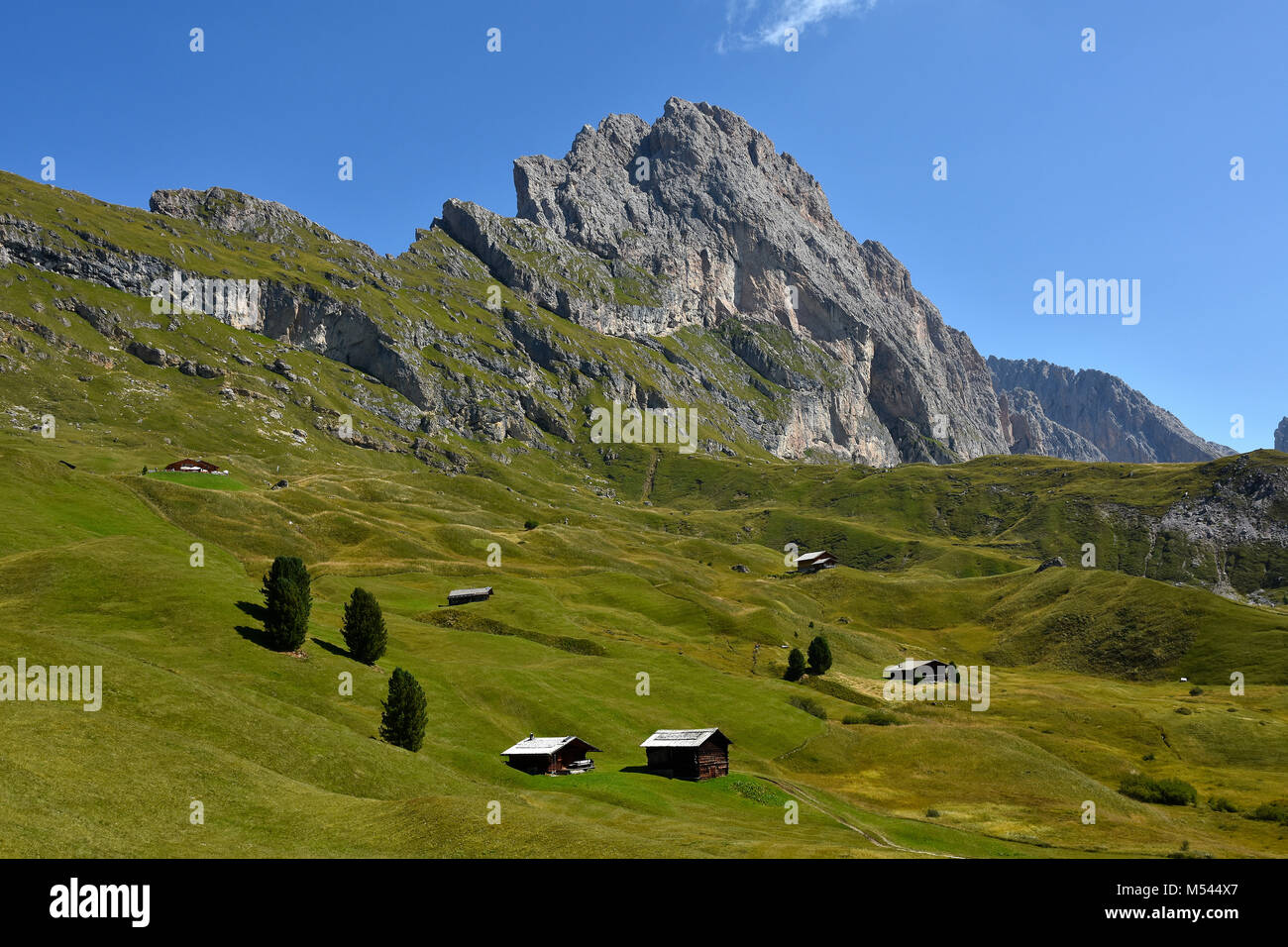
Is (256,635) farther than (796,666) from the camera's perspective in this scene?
No

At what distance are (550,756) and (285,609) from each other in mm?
26205

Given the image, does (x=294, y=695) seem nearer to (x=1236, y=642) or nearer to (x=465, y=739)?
(x=465, y=739)

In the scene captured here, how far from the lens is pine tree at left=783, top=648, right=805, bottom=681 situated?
111125mm

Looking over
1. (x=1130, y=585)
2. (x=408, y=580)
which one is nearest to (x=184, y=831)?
(x=408, y=580)

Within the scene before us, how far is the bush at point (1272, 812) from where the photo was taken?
6862 cm

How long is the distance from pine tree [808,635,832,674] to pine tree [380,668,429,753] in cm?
7280

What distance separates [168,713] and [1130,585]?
175952mm

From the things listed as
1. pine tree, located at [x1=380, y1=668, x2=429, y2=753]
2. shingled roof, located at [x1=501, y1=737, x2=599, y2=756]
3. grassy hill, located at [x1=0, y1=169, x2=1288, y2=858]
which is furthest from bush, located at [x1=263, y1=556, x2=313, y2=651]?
shingled roof, located at [x1=501, y1=737, x2=599, y2=756]

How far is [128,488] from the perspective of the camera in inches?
4801

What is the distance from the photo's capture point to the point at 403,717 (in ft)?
179

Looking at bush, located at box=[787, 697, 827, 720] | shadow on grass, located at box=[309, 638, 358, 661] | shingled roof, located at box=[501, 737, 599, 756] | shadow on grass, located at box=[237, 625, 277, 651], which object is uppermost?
shadow on grass, located at box=[237, 625, 277, 651]
